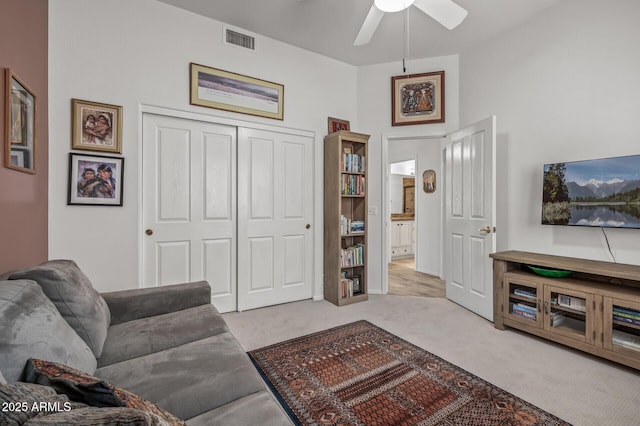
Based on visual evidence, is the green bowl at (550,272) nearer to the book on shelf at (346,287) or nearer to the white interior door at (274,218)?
the book on shelf at (346,287)

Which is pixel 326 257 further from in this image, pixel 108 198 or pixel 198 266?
pixel 108 198

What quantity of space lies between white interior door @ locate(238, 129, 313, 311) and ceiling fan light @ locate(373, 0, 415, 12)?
1.89m

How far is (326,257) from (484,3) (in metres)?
3.02

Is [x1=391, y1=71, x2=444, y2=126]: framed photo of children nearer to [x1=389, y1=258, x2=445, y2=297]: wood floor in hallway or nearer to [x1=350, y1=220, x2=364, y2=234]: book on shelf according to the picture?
[x1=350, y1=220, x2=364, y2=234]: book on shelf

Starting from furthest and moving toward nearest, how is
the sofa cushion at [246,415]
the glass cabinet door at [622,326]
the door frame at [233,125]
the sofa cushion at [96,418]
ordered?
the door frame at [233,125] → the glass cabinet door at [622,326] → the sofa cushion at [246,415] → the sofa cushion at [96,418]

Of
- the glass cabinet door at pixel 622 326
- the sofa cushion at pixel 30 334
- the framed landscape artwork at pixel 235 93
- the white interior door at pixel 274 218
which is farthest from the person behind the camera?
the white interior door at pixel 274 218

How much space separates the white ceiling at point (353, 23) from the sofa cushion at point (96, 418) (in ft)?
10.5

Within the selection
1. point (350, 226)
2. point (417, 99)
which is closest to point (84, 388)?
point (350, 226)

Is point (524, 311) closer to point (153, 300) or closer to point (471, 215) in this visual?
point (471, 215)

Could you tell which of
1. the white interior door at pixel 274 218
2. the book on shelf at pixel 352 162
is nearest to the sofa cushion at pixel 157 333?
the white interior door at pixel 274 218

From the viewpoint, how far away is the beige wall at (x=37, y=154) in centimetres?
167

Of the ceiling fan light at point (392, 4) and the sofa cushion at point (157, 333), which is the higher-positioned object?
the ceiling fan light at point (392, 4)

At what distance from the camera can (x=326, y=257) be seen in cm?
375

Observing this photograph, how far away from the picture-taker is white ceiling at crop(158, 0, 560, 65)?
2.84 meters
